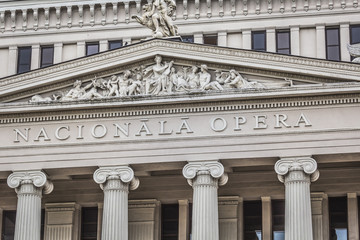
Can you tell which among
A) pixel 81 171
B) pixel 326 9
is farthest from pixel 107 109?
pixel 326 9

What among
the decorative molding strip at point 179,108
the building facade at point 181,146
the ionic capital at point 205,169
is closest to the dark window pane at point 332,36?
the building facade at point 181,146

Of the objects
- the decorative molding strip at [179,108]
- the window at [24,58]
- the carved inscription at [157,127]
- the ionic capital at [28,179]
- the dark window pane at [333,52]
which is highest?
the window at [24,58]

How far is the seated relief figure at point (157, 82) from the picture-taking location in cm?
4950

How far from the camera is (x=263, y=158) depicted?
48.5m

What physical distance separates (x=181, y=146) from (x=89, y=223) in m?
7.66

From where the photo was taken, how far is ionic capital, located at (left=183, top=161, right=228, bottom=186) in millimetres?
48406

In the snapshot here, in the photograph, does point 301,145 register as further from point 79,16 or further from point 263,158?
point 79,16

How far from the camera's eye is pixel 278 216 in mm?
52625

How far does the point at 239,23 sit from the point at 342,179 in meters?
12.5

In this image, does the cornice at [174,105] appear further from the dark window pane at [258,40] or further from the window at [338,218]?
the dark window pane at [258,40]

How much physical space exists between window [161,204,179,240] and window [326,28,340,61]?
11908mm

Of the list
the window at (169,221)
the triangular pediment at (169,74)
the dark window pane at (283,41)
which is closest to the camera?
→ the triangular pediment at (169,74)

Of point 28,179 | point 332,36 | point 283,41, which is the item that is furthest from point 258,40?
point 28,179

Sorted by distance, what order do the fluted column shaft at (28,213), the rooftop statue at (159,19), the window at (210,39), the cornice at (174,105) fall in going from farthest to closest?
the window at (210,39)
the rooftop statue at (159,19)
the fluted column shaft at (28,213)
the cornice at (174,105)
